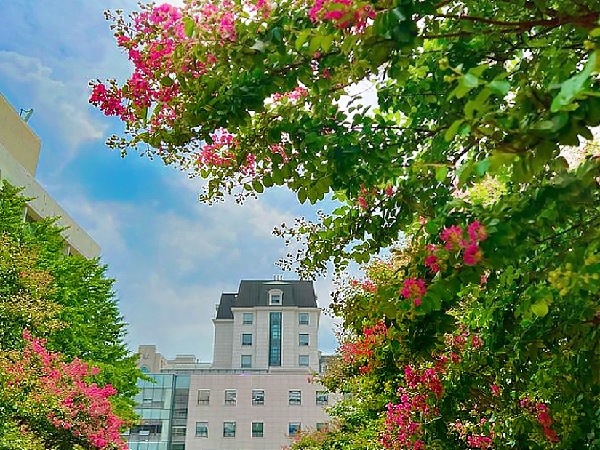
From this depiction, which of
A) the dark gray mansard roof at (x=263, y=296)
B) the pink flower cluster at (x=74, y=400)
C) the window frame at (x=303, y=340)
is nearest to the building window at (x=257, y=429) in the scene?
the window frame at (x=303, y=340)

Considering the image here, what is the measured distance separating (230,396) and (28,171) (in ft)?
63.9

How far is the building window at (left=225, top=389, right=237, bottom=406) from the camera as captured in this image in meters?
37.3

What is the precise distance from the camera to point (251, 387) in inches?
1483

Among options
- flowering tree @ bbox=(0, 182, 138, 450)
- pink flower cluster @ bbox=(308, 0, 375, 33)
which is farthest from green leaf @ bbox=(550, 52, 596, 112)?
flowering tree @ bbox=(0, 182, 138, 450)

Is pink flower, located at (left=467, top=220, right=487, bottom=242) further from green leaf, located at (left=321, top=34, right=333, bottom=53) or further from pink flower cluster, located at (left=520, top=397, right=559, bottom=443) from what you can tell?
pink flower cluster, located at (left=520, top=397, right=559, bottom=443)

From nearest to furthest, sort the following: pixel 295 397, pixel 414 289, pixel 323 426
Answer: pixel 414 289, pixel 323 426, pixel 295 397

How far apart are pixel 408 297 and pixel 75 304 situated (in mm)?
17272

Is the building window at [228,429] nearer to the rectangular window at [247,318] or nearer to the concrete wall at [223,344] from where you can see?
the concrete wall at [223,344]

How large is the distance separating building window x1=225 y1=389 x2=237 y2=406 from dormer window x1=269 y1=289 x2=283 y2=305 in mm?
7968

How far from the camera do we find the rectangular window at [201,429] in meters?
36.6

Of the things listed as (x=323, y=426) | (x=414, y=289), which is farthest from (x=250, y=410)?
(x=414, y=289)

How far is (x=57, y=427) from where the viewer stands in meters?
14.8

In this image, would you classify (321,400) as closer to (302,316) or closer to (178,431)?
(302,316)

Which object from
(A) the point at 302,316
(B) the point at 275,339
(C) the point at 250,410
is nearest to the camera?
(C) the point at 250,410
